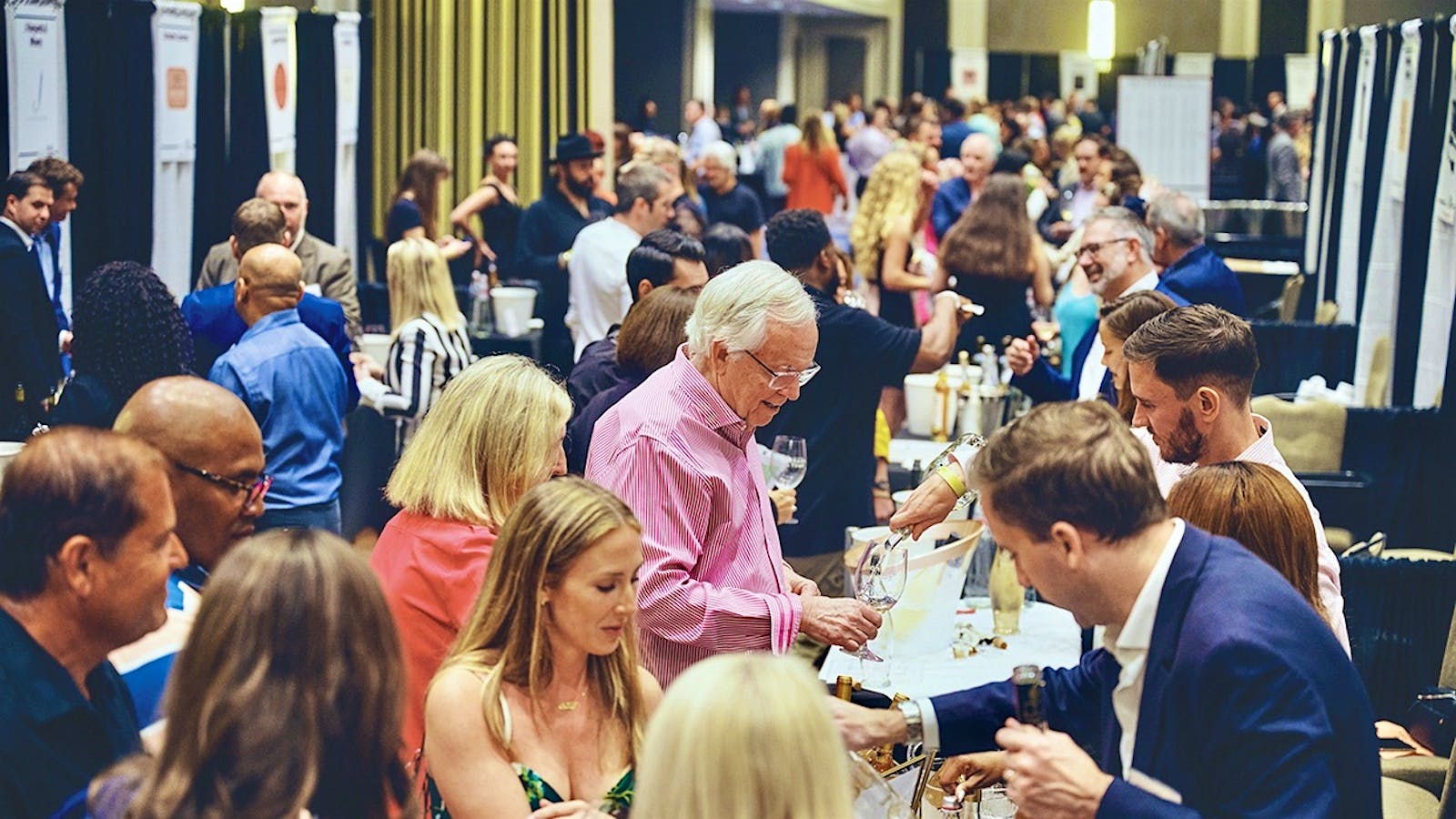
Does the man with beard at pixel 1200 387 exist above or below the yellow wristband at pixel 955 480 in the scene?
above

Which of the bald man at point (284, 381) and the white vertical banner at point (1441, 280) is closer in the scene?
the bald man at point (284, 381)

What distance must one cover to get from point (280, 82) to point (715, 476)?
16.5 ft

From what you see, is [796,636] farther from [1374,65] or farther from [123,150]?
[1374,65]

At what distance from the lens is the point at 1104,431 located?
1944 millimetres

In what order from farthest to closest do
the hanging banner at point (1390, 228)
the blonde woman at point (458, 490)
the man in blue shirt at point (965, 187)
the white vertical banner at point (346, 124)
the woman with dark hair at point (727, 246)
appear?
the man in blue shirt at point (965, 187) < the white vertical banner at point (346, 124) < the hanging banner at point (1390, 228) < the woman with dark hair at point (727, 246) < the blonde woman at point (458, 490)

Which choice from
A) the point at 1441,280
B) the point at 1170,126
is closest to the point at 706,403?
the point at 1441,280

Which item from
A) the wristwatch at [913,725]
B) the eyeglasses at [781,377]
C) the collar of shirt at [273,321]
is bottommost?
the wristwatch at [913,725]

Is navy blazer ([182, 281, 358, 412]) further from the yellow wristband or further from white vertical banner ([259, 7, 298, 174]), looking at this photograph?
the yellow wristband

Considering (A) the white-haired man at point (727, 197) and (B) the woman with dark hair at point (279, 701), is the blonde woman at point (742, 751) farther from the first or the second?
(A) the white-haired man at point (727, 197)

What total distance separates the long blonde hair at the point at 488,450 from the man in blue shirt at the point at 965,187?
6.48 meters

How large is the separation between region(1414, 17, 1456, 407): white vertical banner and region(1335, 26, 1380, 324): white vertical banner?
1671mm

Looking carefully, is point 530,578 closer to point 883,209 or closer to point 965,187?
point 883,209

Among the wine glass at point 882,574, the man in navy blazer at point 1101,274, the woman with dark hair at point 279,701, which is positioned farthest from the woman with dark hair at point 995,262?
the woman with dark hair at point 279,701

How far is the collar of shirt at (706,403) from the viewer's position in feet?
9.43
